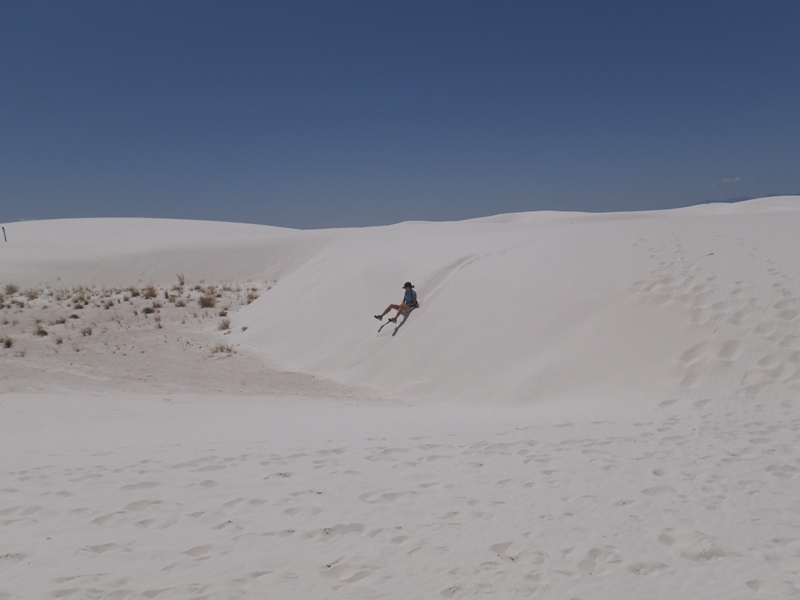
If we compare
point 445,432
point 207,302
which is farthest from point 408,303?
point 207,302

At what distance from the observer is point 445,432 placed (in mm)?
6590

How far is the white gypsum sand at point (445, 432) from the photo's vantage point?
3428 mm

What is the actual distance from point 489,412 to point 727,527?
13.8 feet

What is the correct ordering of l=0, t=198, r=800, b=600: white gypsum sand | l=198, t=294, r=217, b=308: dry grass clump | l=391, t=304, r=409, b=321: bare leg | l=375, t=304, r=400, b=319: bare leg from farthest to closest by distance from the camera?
l=198, t=294, r=217, b=308: dry grass clump, l=375, t=304, r=400, b=319: bare leg, l=391, t=304, r=409, b=321: bare leg, l=0, t=198, r=800, b=600: white gypsum sand

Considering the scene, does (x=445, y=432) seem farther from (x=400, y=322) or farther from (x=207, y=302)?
(x=207, y=302)

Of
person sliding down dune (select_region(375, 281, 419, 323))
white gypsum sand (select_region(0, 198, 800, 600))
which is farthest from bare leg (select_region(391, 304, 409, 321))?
white gypsum sand (select_region(0, 198, 800, 600))

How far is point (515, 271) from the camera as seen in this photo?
11.8 m

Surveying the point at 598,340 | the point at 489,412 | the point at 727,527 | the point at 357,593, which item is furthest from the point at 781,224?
the point at 357,593

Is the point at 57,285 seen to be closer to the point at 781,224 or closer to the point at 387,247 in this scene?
the point at 387,247

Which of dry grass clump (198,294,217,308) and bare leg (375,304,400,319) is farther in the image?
dry grass clump (198,294,217,308)

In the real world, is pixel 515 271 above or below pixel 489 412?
above

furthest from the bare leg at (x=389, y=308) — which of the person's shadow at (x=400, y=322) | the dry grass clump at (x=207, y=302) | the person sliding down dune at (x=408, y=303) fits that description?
the dry grass clump at (x=207, y=302)

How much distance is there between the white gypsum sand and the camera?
343cm

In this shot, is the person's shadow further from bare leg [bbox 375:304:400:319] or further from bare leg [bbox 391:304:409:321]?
bare leg [bbox 375:304:400:319]
